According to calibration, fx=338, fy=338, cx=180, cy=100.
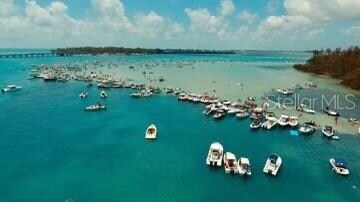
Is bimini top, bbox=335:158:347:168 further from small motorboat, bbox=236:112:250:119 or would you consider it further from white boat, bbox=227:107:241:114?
white boat, bbox=227:107:241:114

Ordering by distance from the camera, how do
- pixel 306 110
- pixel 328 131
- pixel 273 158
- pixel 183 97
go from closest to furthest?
pixel 273 158
pixel 328 131
pixel 306 110
pixel 183 97

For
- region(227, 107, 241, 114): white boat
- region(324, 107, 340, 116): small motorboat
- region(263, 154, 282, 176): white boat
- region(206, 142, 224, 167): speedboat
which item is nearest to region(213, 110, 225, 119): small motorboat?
region(227, 107, 241, 114): white boat

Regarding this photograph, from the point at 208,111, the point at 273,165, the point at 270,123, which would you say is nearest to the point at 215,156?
the point at 273,165

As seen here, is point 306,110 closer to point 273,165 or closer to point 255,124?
point 255,124

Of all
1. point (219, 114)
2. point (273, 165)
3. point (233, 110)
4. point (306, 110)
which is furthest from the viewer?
point (306, 110)

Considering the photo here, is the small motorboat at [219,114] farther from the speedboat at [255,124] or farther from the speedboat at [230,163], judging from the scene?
the speedboat at [230,163]

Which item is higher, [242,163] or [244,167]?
[242,163]
